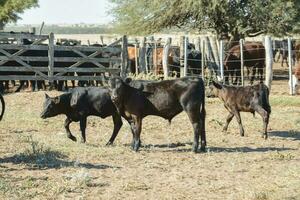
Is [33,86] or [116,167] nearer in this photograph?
[116,167]

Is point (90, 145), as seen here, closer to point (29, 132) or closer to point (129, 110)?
point (129, 110)

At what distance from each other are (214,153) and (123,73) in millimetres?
9915

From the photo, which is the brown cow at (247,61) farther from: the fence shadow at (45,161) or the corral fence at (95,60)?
the fence shadow at (45,161)

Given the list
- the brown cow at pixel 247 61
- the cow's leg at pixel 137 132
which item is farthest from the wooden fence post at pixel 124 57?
the cow's leg at pixel 137 132

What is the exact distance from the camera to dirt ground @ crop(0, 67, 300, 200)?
7656 mm

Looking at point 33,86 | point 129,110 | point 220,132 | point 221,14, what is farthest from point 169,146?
point 221,14

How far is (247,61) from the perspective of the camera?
24.5 m

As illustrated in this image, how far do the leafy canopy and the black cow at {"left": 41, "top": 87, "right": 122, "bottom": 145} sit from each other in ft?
108

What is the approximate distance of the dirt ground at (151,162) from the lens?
25.1 ft

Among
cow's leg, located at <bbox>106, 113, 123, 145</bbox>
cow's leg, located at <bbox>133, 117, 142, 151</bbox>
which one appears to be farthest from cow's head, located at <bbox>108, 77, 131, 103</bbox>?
cow's leg, located at <bbox>106, 113, 123, 145</bbox>

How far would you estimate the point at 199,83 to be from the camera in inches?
420

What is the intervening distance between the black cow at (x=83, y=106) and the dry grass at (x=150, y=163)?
0.42 meters

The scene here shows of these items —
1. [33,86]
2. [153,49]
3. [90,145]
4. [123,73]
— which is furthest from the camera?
[153,49]

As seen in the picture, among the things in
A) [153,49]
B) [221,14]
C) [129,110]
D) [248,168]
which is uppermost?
[221,14]
